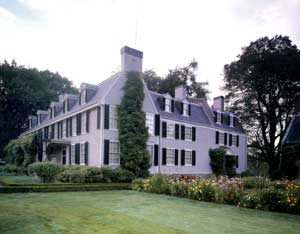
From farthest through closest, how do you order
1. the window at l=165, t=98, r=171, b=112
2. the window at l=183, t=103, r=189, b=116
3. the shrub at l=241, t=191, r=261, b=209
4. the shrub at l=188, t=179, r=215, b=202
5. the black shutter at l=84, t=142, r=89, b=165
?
the window at l=183, t=103, r=189, b=116 → the window at l=165, t=98, r=171, b=112 → the black shutter at l=84, t=142, r=89, b=165 → the shrub at l=188, t=179, r=215, b=202 → the shrub at l=241, t=191, r=261, b=209

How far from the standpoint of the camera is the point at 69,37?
15.8 meters

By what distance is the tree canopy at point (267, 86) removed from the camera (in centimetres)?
3378

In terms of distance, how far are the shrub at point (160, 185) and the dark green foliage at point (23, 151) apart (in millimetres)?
17934

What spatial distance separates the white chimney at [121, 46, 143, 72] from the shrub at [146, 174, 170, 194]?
425 inches

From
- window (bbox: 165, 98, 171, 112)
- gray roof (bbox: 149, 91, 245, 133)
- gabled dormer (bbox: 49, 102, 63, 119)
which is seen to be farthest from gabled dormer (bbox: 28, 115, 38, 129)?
window (bbox: 165, 98, 171, 112)

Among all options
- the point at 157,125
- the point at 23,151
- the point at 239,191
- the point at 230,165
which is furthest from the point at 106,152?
the point at 230,165

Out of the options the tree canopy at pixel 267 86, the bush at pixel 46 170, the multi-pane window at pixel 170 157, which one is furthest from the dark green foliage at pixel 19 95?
the tree canopy at pixel 267 86

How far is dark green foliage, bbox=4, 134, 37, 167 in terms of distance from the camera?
30.8 meters

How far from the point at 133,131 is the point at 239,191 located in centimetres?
1213

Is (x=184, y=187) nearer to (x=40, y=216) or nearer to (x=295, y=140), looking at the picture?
(x=295, y=140)

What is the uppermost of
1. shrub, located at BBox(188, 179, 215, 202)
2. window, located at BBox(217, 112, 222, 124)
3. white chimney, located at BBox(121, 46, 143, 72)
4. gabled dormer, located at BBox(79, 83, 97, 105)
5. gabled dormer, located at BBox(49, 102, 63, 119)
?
white chimney, located at BBox(121, 46, 143, 72)

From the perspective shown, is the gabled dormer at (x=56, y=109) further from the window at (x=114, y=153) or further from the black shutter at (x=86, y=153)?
the window at (x=114, y=153)

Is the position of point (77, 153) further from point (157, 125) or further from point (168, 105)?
point (168, 105)

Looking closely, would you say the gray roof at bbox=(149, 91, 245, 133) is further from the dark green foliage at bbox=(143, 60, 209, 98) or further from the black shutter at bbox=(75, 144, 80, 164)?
the dark green foliage at bbox=(143, 60, 209, 98)
